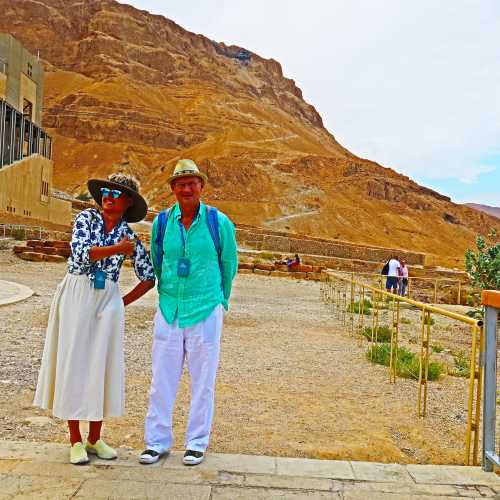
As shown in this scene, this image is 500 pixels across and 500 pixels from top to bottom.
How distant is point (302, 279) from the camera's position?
26.2 metres

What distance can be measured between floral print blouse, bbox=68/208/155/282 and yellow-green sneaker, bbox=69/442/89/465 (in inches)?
38.6

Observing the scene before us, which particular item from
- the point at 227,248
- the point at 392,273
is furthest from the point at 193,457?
the point at 392,273

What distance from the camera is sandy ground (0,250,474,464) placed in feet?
14.5

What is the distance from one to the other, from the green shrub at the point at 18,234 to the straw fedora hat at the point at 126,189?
22110 mm

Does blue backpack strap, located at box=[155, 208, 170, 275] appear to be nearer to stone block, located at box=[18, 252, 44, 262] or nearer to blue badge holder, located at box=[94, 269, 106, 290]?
blue badge holder, located at box=[94, 269, 106, 290]

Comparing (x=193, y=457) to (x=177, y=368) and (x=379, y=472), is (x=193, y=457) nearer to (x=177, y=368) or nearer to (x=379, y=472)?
(x=177, y=368)

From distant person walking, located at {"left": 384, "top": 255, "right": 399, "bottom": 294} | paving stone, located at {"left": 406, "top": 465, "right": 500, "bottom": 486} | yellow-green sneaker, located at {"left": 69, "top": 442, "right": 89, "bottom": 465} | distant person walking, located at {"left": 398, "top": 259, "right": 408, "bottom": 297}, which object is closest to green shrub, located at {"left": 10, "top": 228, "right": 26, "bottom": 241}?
distant person walking, located at {"left": 384, "top": 255, "right": 399, "bottom": 294}

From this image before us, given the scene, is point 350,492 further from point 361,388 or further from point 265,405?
point 361,388

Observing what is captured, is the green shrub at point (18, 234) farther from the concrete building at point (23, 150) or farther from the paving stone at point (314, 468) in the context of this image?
the paving stone at point (314, 468)

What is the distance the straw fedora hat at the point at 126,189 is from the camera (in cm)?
354

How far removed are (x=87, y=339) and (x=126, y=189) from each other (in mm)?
936

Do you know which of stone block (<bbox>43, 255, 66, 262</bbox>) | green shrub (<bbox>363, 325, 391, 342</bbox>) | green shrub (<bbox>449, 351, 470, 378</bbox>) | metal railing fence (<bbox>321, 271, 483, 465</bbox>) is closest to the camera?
metal railing fence (<bbox>321, 271, 483, 465</bbox>)

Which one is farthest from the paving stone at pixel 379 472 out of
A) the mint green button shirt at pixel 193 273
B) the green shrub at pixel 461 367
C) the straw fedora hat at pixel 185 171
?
the green shrub at pixel 461 367

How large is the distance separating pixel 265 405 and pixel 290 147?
282ft
